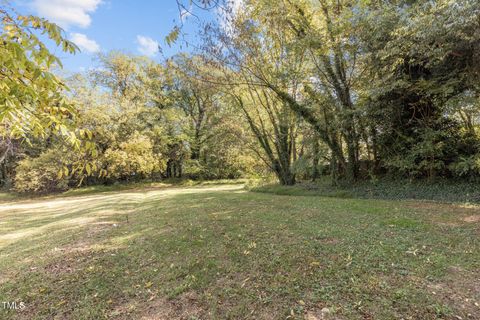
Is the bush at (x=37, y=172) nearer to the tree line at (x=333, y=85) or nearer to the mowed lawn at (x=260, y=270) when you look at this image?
the tree line at (x=333, y=85)

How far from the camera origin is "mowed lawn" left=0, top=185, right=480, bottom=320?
2236mm

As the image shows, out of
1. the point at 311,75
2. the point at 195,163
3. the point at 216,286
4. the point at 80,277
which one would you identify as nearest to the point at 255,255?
the point at 216,286

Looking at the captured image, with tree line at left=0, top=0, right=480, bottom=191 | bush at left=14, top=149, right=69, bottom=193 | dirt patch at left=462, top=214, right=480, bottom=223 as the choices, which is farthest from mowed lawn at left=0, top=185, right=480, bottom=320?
bush at left=14, top=149, right=69, bottom=193

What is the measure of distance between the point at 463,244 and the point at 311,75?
7.89 meters

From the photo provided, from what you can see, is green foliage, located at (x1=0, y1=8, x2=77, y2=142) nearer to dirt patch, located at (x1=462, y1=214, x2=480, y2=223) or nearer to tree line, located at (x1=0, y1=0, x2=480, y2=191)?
tree line, located at (x1=0, y1=0, x2=480, y2=191)

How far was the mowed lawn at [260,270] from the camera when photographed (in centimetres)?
224

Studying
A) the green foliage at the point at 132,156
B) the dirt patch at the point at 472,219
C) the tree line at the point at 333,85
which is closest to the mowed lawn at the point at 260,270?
the dirt patch at the point at 472,219

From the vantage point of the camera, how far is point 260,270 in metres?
2.91

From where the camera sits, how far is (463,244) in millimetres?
3326

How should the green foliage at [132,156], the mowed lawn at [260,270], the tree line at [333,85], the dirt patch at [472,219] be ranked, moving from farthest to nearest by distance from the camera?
the green foliage at [132,156]
the tree line at [333,85]
the dirt patch at [472,219]
the mowed lawn at [260,270]

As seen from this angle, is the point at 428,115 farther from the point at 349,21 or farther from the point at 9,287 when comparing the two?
the point at 9,287

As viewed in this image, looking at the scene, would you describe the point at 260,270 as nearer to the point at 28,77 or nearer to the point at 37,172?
the point at 28,77

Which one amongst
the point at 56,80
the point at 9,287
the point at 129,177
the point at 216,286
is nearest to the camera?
the point at 56,80

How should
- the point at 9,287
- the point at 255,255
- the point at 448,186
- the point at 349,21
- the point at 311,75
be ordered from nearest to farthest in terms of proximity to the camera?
1. the point at 9,287
2. the point at 255,255
3. the point at 448,186
4. the point at 349,21
5. the point at 311,75
